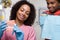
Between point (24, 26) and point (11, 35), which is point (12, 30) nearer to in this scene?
point (11, 35)

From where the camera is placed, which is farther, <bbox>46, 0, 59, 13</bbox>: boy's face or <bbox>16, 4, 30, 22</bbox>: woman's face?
<bbox>16, 4, 30, 22</bbox>: woman's face

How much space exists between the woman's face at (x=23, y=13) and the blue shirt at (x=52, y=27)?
0.30 m

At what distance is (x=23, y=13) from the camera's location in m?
1.22

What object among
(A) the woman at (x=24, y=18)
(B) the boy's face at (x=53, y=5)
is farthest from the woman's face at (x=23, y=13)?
(B) the boy's face at (x=53, y=5)

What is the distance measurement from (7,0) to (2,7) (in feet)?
0.27

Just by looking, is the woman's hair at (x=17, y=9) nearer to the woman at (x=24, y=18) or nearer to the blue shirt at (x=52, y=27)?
the woman at (x=24, y=18)

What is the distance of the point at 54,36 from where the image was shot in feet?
3.08

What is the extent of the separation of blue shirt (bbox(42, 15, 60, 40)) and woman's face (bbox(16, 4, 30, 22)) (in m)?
0.30

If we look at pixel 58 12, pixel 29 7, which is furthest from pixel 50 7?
pixel 29 7

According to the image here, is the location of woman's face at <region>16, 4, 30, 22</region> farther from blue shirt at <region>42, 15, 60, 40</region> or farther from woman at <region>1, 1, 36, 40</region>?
blue shirt at <region>42, 15, 60, 40</region>

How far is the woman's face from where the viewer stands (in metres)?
1.22

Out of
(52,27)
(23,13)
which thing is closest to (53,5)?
(52,27)

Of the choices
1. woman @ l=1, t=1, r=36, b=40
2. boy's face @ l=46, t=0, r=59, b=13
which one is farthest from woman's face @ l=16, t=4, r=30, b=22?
boy's face @ l=46, t=0, r=59, b=13

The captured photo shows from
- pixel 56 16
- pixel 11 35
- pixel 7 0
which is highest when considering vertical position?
pixel 7 0
